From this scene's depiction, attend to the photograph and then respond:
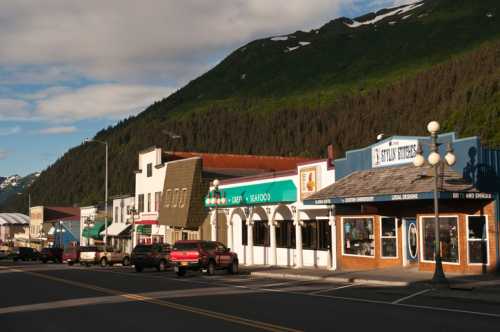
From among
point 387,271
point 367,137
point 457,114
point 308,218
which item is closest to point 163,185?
point 308,218

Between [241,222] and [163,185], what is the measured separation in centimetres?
1245

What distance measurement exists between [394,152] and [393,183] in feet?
8.25

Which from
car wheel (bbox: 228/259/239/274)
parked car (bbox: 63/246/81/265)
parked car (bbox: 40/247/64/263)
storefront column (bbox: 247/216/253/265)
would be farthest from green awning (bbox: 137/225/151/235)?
car wheel (bbox: 228/259/239/274)

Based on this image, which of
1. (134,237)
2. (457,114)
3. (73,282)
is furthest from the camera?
(457,114)

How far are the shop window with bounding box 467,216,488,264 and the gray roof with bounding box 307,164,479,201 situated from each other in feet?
5.15

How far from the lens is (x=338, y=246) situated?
33281 mm

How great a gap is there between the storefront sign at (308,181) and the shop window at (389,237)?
5.17 meters

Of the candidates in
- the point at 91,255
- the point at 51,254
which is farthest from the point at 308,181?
the point at 51,254

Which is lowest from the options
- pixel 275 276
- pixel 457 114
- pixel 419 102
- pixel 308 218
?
pixel 275 276

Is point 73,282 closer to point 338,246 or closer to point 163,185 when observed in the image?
point 338,246

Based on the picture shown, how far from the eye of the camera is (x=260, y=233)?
144 feet

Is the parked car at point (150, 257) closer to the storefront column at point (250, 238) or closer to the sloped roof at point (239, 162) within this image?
the storefront column at point (250, 238)

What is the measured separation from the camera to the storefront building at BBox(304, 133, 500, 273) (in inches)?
1007

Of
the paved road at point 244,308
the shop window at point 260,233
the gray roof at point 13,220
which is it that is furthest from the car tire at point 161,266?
the gray roof at point 13,220
